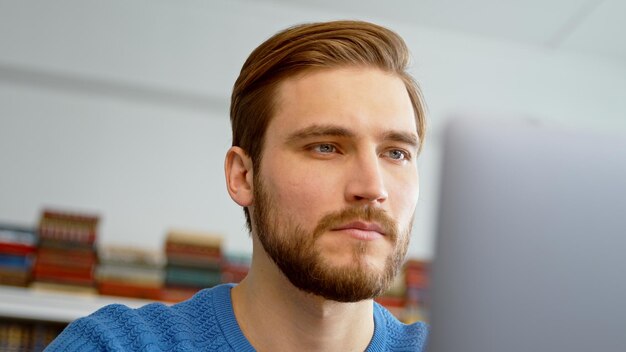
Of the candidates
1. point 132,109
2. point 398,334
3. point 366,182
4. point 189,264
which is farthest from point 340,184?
point 132,109

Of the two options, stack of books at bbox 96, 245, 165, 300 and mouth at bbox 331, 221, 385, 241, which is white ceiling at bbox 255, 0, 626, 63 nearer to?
stack of books at bbox 96, 245, 165, 300

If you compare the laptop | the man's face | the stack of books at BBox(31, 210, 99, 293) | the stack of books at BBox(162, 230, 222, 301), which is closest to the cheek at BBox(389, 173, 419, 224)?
the man's face

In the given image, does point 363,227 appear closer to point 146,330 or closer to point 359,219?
point 359,219

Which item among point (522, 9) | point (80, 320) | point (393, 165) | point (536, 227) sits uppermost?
point (522, 9)

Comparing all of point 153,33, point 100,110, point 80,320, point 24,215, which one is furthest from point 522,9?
point 80,320

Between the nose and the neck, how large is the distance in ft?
0.69

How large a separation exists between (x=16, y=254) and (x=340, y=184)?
1.92 meters

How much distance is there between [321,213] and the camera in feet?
4.27

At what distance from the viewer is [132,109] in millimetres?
3416

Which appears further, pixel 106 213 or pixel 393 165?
pixel 106 213

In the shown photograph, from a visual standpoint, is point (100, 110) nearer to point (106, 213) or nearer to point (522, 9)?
point (106, 213)

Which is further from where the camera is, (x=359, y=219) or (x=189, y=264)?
(x=189, y=264)

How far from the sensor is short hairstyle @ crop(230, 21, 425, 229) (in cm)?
148

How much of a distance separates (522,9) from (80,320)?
2.58 metres
